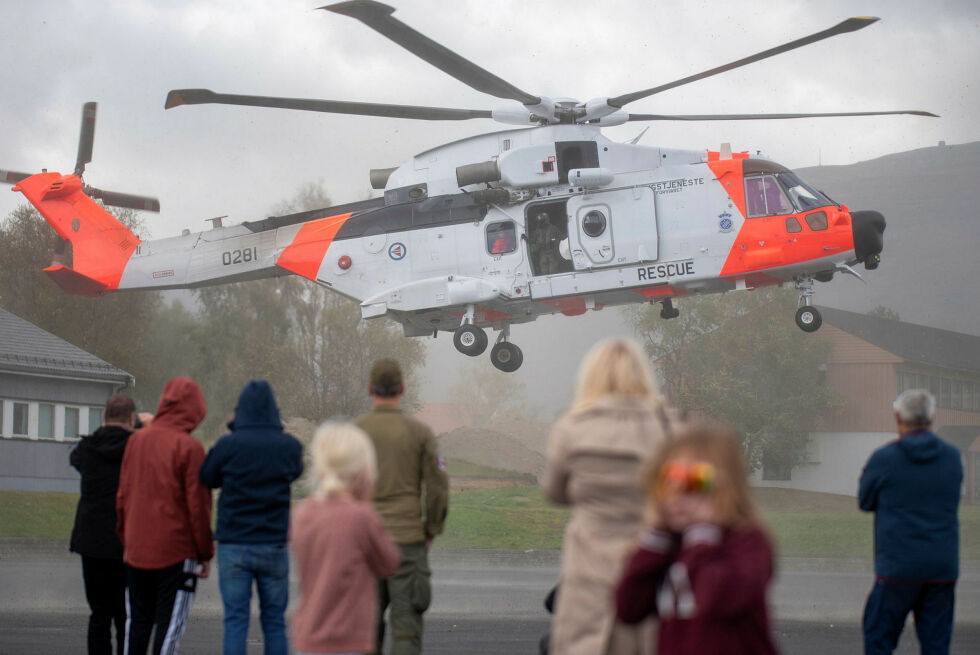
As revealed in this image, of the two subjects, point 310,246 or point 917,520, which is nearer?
point 917,520

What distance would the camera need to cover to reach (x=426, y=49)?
14.7m

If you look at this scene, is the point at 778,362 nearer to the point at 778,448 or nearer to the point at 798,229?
the point at 778,448

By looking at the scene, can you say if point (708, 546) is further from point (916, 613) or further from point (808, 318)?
point (808, 318)

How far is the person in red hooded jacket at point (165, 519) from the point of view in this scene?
A: 257 inches

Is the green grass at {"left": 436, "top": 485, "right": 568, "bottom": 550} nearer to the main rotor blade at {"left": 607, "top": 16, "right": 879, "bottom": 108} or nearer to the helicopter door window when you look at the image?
the helicopter door window

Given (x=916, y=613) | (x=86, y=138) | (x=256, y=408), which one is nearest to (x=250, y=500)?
(x=256, y=408)

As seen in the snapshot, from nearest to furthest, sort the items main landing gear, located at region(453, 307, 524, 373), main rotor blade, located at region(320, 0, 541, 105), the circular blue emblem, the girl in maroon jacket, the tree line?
1. the girl in maroon jacket
2. main rotor blade, located at region(320, 0, 541, 105)
3. main landing gear, located at region(453, 307, 524, 373)
4. the circular blue emblem
5. the tree line

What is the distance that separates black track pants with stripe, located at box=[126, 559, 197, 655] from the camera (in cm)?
655

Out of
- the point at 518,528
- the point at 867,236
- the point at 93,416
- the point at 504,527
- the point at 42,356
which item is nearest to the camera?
the point at 867,236

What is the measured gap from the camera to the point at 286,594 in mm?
6531

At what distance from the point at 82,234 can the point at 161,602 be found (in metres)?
16.2

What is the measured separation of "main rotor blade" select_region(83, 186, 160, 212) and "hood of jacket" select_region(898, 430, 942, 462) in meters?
18.1

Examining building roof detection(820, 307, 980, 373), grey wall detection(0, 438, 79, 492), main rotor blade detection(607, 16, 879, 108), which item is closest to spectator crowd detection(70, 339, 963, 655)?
main rotor blade detection(607, 16, 879, 108)

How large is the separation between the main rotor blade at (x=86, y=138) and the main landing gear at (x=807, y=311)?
13991 millimetres
